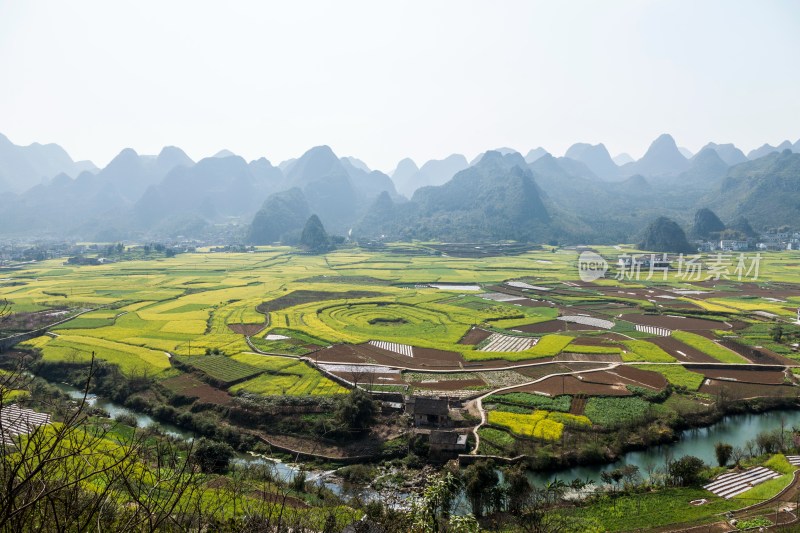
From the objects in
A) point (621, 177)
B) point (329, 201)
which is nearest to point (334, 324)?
point (329, 201)

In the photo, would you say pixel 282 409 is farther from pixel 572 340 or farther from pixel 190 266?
pixel 190 266

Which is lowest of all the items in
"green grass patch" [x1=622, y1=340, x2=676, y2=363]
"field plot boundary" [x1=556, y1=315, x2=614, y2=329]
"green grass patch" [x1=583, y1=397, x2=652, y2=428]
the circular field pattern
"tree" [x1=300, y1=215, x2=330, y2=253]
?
"green grass patch" [x1=583, y1=397, x2=652, y2=428]

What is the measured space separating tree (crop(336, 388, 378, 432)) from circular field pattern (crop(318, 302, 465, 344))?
11178mm

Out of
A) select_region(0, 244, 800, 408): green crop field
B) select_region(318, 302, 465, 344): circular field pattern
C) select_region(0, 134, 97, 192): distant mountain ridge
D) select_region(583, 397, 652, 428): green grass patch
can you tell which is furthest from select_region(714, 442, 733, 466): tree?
select_region(0, 134, 97, 192): distant mountain ridge

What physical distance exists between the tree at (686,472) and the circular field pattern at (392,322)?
16.6 meters

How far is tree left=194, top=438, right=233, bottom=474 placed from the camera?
1588 centimetres

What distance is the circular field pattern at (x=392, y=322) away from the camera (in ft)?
104

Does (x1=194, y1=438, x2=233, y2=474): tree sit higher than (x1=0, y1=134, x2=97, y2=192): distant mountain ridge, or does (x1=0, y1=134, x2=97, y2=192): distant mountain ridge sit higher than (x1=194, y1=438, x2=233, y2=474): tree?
(x1=0, y1=134, x2=97, y2=192): distant mountain ridge

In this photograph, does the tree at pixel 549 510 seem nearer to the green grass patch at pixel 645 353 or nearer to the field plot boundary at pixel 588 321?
the green grass patch at pixel 645 353

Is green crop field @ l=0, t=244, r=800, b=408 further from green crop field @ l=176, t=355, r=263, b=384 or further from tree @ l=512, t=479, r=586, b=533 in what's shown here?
tree @ l=512, t=479, r=586, b=533

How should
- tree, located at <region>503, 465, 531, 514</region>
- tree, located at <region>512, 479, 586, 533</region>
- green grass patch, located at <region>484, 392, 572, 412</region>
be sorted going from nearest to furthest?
1. tree, located at <region>512, 479, 586, 533</region>
2. tree, located at <region>503, 465, 531, 514</region>
3. green grass patch, located at <region>484, 392, 572, 412</region>

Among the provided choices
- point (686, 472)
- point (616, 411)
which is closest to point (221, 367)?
point (616, 411)

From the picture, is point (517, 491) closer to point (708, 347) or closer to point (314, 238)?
point (708, 347)

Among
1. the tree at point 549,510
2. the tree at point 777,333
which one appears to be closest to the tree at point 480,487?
the tree at point 549,510
